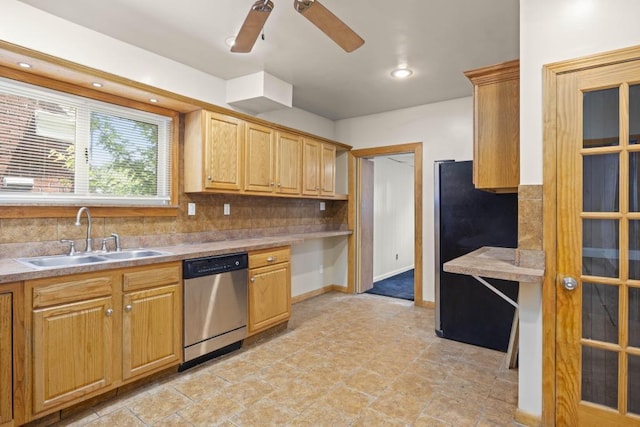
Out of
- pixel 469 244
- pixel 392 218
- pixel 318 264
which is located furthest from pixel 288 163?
pixel 392 218

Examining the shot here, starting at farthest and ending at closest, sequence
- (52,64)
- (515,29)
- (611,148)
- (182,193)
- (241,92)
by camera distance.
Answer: (241,92)
(182,193)
(515,29)
(52,64)
(611,148)

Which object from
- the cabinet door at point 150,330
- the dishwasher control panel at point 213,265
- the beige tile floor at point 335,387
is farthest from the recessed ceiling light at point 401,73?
the cabinet door at point 150,330

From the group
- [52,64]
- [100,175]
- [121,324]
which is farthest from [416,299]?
[52,64]

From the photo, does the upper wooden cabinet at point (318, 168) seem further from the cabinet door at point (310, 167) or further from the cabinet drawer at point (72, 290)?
the cabinet drawer at point (72, 290)

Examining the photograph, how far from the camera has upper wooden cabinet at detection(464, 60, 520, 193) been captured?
7.06ft

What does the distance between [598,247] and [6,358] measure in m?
3.09

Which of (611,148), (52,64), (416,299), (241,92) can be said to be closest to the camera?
(611,148)

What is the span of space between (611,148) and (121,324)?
2962mm

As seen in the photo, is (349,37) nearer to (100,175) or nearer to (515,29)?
(515,29)

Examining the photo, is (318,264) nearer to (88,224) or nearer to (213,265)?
(213,265)

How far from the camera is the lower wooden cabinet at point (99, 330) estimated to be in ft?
6.18

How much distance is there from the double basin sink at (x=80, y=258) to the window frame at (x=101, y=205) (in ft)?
0.96

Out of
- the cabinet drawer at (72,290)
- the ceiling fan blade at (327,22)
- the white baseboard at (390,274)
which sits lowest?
the white baseboard at (390,274)

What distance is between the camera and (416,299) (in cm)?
441
